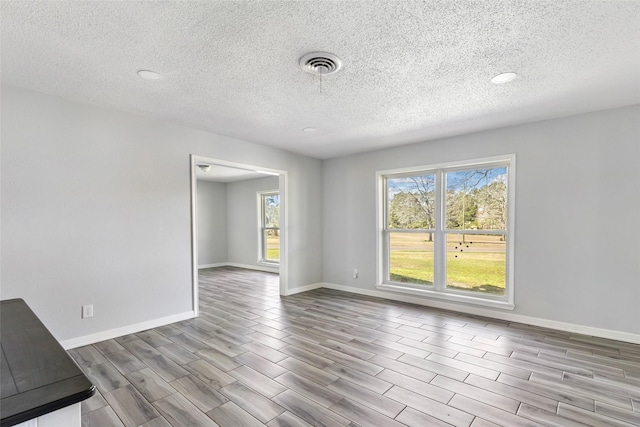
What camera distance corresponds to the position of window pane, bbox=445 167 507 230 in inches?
162

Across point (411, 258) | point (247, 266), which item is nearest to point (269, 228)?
point (247, 266)

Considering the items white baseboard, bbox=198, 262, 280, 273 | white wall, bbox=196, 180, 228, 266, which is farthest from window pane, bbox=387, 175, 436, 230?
white wall, bbox=196, 180, 228, 266

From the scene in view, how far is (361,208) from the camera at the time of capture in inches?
213

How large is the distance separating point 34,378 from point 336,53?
7.67ft

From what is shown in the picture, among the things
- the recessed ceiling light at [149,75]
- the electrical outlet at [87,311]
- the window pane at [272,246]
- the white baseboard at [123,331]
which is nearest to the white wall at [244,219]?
the window pane at [272,246]

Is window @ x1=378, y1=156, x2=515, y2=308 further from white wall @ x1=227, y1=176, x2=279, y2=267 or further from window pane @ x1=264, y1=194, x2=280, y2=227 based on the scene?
white wall @ x1=227, y1=176, x2=279, y2=267

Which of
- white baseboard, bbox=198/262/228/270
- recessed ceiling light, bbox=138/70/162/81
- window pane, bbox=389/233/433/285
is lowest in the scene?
white baseboard, bbox=198/262/228/270

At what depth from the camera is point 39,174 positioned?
295 centimetres

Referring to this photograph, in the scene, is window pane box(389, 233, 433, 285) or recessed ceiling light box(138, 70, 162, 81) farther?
window pane box(389, 233, 433, 285)

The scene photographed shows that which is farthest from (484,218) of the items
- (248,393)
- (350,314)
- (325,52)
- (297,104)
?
(248,393)

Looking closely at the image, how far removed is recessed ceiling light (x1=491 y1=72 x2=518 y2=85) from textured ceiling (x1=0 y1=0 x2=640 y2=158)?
0.21 feet

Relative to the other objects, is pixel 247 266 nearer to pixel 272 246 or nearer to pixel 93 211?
pixel 272 246

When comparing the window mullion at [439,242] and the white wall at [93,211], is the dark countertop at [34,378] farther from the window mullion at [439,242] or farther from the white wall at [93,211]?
the window mullion at [439,242]

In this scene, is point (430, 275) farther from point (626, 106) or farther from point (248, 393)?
point (248, 393)
